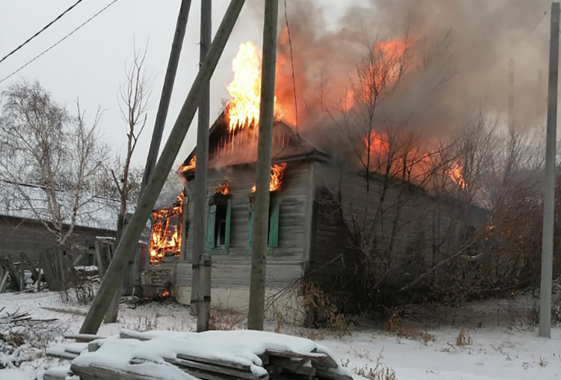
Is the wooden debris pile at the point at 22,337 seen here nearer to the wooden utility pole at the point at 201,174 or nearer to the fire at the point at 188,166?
the wooden utility pole at the point at 201,174

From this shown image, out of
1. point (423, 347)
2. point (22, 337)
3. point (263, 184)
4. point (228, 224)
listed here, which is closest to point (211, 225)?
point (228, 224)

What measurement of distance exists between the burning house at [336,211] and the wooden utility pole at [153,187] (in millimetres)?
5555

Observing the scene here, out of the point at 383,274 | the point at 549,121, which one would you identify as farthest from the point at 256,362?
the point at 549,121

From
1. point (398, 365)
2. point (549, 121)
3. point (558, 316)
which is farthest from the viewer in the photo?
point (558, 316)

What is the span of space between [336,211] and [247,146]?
3504mm

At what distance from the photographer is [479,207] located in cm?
1550

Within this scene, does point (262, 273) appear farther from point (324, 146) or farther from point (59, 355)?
point (324, 146)

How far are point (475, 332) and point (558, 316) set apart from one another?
93.2 inches

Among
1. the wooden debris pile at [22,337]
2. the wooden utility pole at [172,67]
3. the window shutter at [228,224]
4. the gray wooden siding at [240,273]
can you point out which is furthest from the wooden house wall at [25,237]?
the wooden utility pole at [172,67]

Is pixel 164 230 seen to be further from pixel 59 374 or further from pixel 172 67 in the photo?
pixel 59 374

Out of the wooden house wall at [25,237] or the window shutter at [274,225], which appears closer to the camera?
the window shutter at [274,225]

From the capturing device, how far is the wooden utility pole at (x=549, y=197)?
11078 millimetres

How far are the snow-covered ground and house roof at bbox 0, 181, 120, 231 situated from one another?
15.9 m

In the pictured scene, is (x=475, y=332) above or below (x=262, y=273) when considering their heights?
below
